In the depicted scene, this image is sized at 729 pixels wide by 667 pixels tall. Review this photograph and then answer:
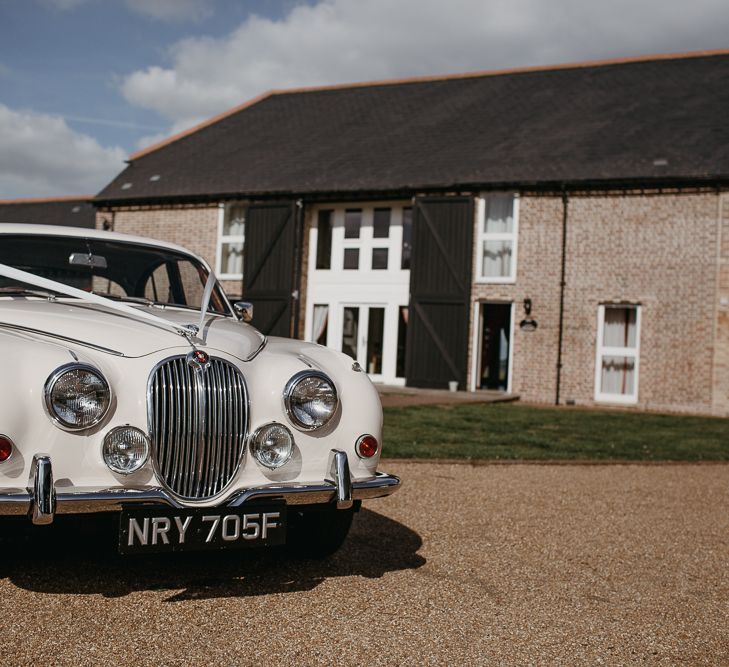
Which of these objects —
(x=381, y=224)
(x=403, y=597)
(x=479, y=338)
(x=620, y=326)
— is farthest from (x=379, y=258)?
(x=403, y=597)

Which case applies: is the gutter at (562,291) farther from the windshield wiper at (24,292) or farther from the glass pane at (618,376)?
the windshield wiper at (24,292)

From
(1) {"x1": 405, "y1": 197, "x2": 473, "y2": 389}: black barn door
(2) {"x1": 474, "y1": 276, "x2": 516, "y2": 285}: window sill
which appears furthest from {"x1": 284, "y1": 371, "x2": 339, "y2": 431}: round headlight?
(2) {"x1": 474, "y1": 276, "x2": 516, "y2": 285}: window sill

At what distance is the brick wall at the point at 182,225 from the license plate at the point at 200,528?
17201 mm

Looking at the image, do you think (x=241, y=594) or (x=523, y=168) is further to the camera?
(x=523, y=168)

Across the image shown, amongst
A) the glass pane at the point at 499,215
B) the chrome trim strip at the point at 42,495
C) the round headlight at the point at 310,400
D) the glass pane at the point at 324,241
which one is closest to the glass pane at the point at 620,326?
the glass pane at the point at 499,215

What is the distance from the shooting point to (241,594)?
12.1ft

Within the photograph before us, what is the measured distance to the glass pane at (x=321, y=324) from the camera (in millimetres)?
19781

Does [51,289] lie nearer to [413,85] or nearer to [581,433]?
[581,433]

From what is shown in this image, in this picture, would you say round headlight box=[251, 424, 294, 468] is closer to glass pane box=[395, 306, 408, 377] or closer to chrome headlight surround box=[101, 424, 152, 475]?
chrome headlight surround box=[101, 424, 152, 475]

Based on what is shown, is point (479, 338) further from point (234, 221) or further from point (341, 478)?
point (341, 478)

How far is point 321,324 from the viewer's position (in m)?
19.8

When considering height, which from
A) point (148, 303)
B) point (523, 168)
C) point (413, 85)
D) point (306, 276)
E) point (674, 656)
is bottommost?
point (674, 656)

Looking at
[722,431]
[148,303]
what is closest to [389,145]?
[722,431]

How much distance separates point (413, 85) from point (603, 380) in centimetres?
1024
